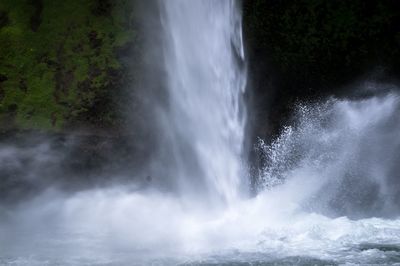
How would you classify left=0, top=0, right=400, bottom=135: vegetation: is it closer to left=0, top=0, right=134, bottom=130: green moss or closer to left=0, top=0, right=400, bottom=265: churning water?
left=0, top=0, right=134, bottom=130: green moss

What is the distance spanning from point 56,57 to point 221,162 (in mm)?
6617

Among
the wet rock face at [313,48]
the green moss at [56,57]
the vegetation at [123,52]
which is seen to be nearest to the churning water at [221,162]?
the wet rock face at [313,48]

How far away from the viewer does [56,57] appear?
18.3 meters

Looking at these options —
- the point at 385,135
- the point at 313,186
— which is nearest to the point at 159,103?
the point at 313,186

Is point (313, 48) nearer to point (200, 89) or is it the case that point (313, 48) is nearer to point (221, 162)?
point (200, 89)

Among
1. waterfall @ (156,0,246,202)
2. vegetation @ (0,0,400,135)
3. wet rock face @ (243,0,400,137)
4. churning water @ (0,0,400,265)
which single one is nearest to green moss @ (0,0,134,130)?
vegetation @ (0,0,400,135)

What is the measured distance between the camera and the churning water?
16750 mm

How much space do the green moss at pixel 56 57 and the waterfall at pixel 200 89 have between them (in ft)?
6.30

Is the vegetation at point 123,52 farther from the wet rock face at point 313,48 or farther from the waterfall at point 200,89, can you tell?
the waterfall at point 200,89

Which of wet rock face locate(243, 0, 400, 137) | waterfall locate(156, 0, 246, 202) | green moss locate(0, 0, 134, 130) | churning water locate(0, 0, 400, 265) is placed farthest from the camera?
wet rock face locate(243, 0, 400, 137)

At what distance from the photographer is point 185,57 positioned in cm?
1802

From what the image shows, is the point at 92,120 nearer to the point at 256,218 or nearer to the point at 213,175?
the point at 213,175

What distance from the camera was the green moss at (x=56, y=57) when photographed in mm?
17938

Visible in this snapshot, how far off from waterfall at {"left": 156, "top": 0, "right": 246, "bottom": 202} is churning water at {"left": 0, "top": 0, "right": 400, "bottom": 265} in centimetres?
3
